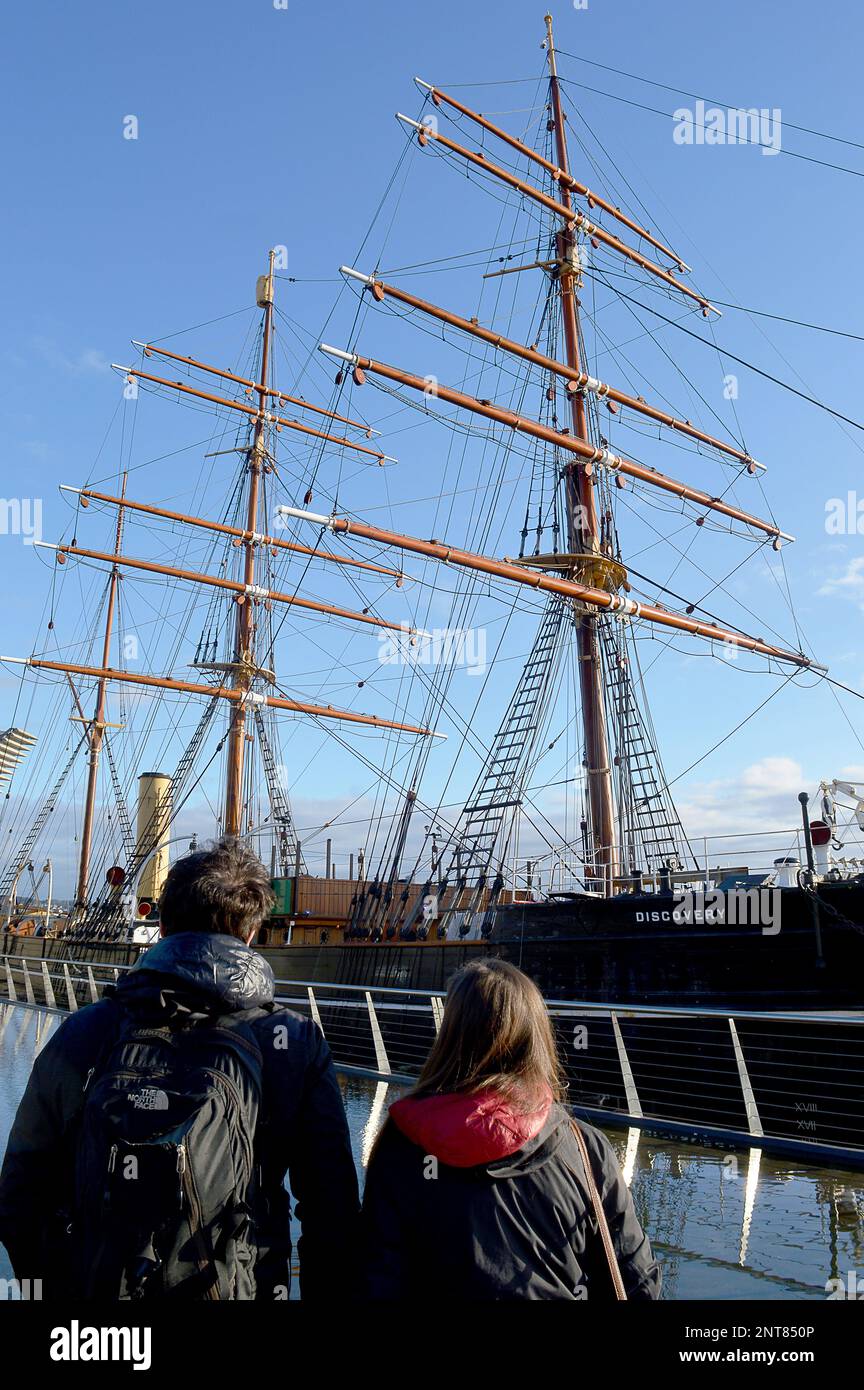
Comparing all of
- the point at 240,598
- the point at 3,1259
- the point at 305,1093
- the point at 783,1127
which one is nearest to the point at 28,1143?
the point at 305,1093

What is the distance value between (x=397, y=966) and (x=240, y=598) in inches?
776

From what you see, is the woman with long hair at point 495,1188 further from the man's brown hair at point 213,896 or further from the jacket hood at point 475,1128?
the man's brown hair at point 213,896

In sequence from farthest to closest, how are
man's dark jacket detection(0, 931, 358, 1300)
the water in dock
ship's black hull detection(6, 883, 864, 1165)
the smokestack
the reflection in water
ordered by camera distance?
the smokestack < ship's black hull detection(6, 883, 864, 1165) < the reflection in water < the water in dock < man's dark jacket detection(0, 931, 358, 1300)

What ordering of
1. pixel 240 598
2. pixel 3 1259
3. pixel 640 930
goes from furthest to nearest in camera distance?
pixel 240 598 → pixel 640 930 → pixel 3 1259

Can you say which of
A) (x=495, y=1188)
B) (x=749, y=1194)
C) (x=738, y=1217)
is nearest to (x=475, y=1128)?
(x=495, y=1188)

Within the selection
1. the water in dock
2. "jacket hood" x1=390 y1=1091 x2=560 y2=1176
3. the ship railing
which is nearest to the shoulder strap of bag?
"jacket hood" x1=390 y1=1091 x2=560 y2=1176

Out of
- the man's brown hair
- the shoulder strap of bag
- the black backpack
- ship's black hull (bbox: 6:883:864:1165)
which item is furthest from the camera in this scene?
ship's black hull (bbox: 6:883:864:1165)

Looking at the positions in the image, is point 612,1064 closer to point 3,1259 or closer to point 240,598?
point 3,1259

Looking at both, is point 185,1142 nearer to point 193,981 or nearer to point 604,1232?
point 193,981

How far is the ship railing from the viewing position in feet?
21.6

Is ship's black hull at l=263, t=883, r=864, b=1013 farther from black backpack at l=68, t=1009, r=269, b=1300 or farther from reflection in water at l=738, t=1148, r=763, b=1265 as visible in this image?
black backpack at l=68, t=1009, r=269, b=1300

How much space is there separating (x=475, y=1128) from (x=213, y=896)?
0.75 metres

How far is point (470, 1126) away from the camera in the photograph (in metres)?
1.87
